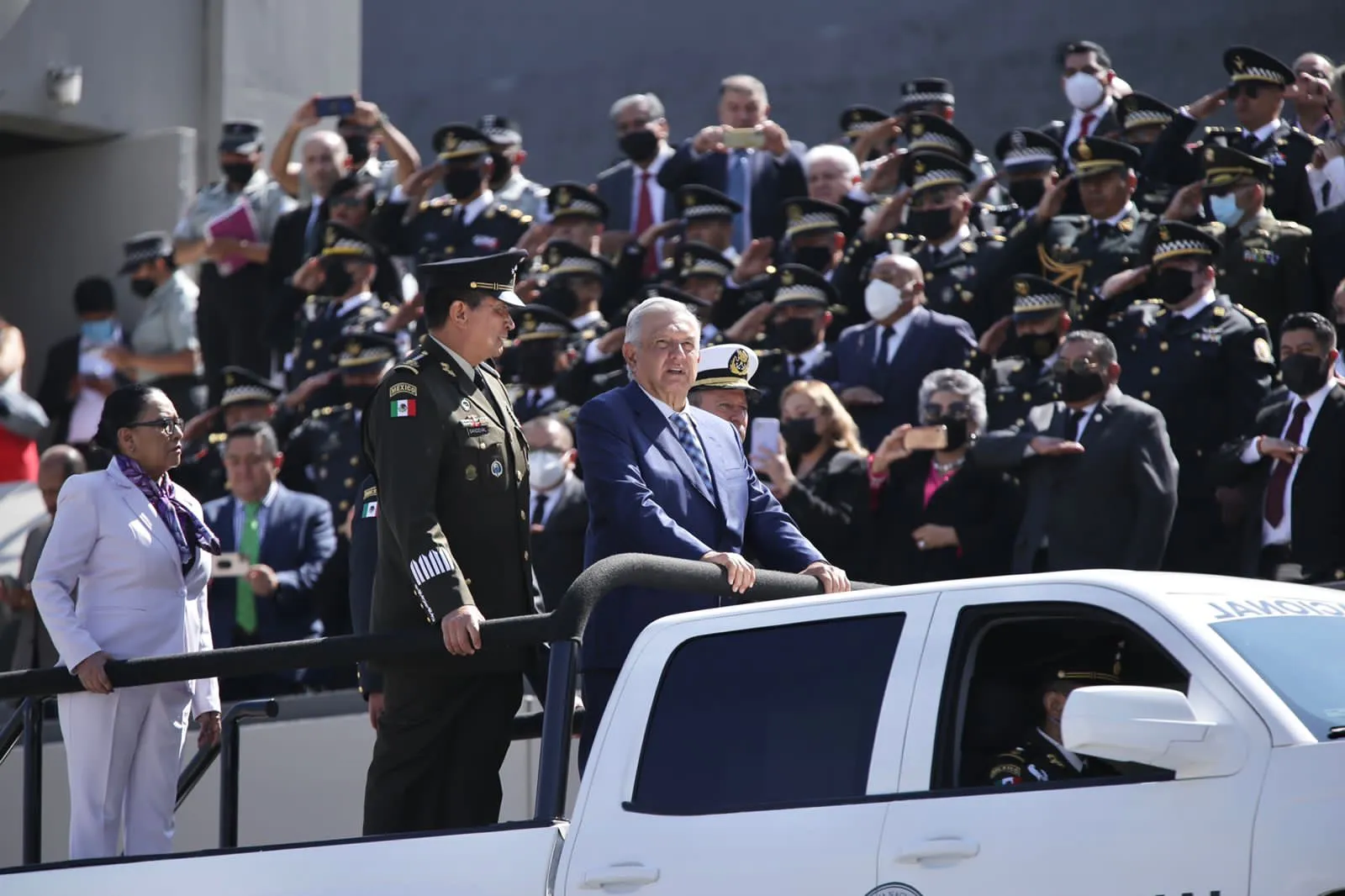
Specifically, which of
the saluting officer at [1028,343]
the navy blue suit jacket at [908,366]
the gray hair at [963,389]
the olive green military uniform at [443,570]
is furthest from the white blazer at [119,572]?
the navy blue suit jacket at [908,366]

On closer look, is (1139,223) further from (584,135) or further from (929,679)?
(584,135)

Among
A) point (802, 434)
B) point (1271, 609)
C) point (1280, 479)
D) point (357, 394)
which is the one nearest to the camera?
point (1271, 609)

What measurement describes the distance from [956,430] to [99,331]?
7.32 metres

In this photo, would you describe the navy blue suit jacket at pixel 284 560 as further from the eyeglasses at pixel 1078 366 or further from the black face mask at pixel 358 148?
the black face mask at pixel 358 148

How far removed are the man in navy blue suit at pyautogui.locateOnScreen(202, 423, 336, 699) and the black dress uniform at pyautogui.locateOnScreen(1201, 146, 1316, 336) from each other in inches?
179

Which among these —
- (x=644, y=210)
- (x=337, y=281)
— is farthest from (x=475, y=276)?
(x=644, y=210)

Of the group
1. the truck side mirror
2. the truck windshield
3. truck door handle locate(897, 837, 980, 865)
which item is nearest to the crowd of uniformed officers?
truck door handle locate(897, 837, 980, 865)

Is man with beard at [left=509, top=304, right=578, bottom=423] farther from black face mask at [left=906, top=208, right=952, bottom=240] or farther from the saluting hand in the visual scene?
the saluting hand

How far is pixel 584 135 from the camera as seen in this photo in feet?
76.9

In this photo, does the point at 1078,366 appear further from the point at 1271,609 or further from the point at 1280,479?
the point at 1271,609

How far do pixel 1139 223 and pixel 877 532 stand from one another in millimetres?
2300

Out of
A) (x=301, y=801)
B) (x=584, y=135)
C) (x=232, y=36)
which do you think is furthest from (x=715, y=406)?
(x=584, y=135)

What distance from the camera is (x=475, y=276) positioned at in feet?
19.0

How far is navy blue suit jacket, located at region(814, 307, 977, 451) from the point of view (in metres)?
10.1
